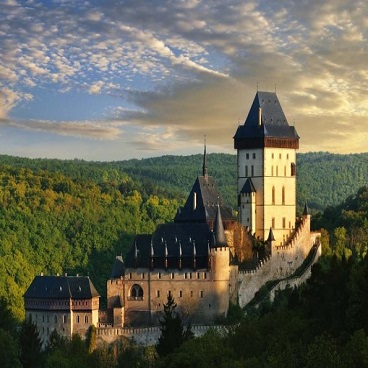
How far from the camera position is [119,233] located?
142 m

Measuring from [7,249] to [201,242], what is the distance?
183ft

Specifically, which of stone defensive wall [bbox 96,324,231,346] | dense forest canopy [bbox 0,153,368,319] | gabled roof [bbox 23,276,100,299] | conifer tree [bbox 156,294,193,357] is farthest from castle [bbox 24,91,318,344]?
dense forest canopy [bbox 0,153,368,319]

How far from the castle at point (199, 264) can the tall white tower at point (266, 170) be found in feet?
0.33

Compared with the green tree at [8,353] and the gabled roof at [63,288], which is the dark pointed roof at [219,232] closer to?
the gabled roof at [63,288]

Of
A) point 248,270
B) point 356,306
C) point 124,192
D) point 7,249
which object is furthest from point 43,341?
point 124,192

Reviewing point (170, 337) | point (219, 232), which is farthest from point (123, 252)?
point (170, 337)

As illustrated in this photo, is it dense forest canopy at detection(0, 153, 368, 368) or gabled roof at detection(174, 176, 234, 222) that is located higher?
gabled roof at detection(174, 176, 234, 222)

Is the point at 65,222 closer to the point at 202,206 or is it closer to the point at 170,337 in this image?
the point at 202,206

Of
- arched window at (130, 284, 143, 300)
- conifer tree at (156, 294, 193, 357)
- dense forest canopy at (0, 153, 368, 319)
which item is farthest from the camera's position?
dense forest canopy at (0, 153, 368, 319)

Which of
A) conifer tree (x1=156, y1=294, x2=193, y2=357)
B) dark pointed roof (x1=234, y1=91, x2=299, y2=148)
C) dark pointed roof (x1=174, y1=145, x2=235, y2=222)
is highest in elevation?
dark pointed roof (x1=234, y1=91, x2=299, y2=148)

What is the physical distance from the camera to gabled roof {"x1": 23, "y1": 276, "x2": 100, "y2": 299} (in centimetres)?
7662

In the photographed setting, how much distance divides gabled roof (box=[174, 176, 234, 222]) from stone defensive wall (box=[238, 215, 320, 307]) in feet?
15.4

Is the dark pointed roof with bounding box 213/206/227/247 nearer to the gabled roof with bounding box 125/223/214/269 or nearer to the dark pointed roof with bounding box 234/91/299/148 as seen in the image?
the gabled roof with bounding box 125/223/214/269

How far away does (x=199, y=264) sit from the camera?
252 ft
